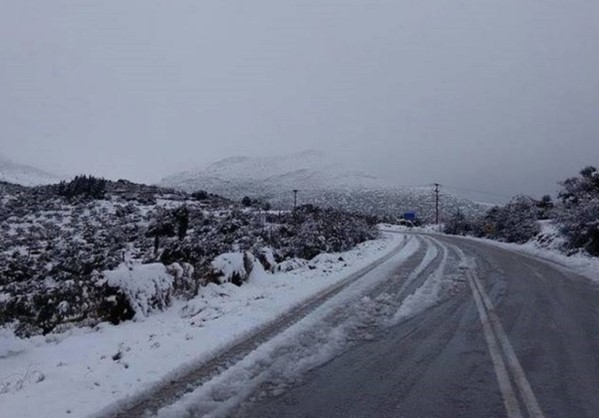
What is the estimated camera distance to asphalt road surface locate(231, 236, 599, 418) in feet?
16.3

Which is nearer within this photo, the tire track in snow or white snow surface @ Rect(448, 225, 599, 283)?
the tire track in snow

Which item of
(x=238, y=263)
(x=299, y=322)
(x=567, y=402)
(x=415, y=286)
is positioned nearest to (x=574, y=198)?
(x=415, y=286)

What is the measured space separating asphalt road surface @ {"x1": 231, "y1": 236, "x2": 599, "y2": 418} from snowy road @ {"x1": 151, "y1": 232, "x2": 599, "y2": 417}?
0.01 meters

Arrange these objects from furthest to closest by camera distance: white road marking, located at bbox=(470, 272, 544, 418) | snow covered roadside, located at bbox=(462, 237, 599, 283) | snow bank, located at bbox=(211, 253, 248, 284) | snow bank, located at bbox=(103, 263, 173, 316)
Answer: snow covered roadside, located at bbox=(462, 237, 599, 283)
snow bank, located at bbox=(211, 253, 248, 284)
snow bank, located at bbox=(103, 263, 173, 316)
white road marking, located at bbox=(470, 272, 544, 418)

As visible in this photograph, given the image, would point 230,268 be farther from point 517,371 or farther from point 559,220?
point 559,220

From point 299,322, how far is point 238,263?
14.1 ft

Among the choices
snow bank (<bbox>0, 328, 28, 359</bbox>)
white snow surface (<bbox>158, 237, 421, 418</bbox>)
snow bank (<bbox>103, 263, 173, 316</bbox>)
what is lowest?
snow bank (<bbox>0, 328, 28, 359</bbox>)

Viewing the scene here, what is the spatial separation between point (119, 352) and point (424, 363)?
3.78 m

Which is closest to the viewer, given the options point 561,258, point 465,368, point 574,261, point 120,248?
point 465,368

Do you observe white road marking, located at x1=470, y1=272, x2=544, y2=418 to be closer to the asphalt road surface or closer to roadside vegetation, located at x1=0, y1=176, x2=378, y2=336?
the asphalt road surface

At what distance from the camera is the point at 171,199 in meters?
47.0

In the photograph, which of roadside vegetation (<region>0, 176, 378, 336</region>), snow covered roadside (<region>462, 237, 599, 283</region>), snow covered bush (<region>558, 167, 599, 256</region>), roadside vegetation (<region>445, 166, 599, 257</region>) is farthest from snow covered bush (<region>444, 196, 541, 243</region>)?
roadside vegetation (<region>0, 176, 378, 336</region>)

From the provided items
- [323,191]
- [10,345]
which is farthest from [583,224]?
[323,191]

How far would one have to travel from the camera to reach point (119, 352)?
270 inches
